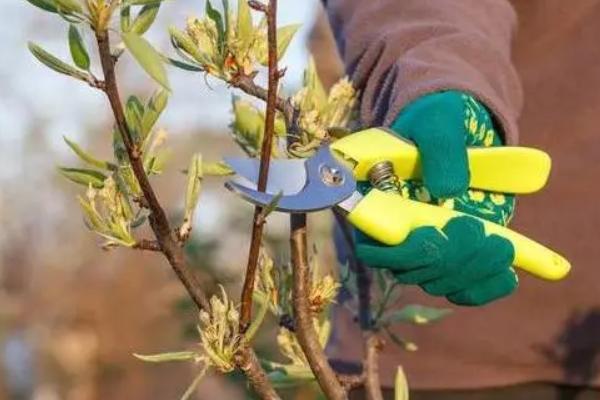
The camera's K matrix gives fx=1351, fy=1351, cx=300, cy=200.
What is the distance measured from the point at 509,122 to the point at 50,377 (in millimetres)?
3713

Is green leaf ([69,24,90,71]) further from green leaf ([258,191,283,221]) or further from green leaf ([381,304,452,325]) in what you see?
green leaf ([381,304,452,325])

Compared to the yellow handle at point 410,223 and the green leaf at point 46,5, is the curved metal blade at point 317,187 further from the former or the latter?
the green leaf at point 46,5

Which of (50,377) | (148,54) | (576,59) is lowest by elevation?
(50,377)

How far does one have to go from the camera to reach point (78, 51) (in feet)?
2.63

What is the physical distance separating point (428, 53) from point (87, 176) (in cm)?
33

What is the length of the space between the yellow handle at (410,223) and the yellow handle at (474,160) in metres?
0.03

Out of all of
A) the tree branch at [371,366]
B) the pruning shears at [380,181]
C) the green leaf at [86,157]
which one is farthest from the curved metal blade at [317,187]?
the tree branch at [371,366]

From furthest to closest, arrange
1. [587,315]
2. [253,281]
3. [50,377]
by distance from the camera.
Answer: [50,377] → [587,315] → [253,281]

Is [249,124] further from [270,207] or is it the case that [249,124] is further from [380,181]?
[270,207]

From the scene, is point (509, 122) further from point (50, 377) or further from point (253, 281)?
point (50, 377)

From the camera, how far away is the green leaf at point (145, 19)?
0.78m

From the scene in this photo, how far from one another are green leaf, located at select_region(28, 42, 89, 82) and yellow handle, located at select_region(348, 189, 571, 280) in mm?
209

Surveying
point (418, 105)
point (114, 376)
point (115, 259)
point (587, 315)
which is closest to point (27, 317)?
point (115, 259)

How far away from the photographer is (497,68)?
113 cm
